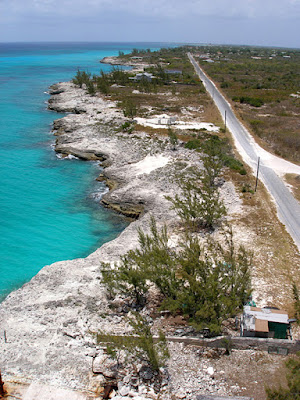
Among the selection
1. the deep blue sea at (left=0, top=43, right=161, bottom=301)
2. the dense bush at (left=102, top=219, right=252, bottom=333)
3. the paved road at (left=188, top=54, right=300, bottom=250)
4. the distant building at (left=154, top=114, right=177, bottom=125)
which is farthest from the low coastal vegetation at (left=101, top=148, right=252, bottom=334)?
the distant building at (left=154, top=114, right=177, bottom=125)

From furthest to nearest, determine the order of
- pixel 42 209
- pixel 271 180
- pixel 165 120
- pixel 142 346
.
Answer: pixel 165 120
pixel 271 180
pixel 42 209
pixel 142 346

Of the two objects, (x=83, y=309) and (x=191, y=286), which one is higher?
(x=191, y=286)

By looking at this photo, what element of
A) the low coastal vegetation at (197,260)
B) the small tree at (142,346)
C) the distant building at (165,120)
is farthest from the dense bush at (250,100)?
the small tree at (142,346)

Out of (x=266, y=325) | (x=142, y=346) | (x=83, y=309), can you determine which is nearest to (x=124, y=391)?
(x=142, y=346)

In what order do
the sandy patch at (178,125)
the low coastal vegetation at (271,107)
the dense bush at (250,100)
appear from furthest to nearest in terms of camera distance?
1. the dense bush at (250,100)
2. the sandy patch at (178,125)
3. the low coastal vegetation at (271,107)

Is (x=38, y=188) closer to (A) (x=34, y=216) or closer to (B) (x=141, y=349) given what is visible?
(A) (x=34, y=216)

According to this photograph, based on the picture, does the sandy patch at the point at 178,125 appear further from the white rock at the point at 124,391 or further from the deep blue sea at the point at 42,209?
A: the white rock at the point at 124,391

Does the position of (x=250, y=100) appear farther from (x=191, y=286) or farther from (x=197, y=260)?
(x=191, y=286)
